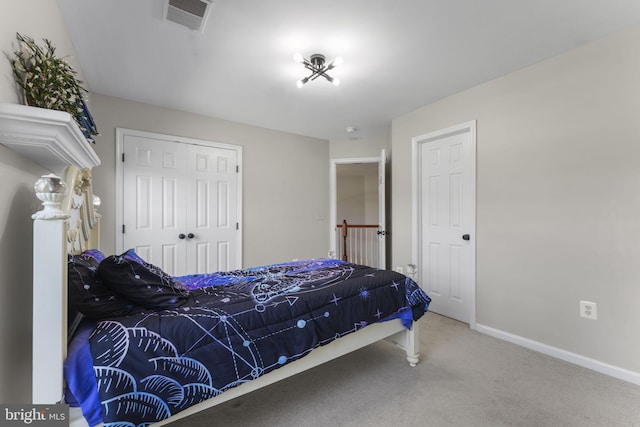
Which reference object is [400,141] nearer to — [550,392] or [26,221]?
[550,392]

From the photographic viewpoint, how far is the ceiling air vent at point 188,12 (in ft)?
5.48

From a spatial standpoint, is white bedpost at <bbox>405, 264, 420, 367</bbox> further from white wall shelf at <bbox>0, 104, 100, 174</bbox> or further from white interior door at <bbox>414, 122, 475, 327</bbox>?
white wall shelf at <bbox>0, 104, 100, 174</bbox>

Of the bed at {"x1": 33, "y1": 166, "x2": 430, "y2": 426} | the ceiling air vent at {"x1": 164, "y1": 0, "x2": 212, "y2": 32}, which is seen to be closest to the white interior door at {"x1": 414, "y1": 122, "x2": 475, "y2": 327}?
the bed at {"x1": 33, "y1": 166, "x2": 430, "y2": 426}

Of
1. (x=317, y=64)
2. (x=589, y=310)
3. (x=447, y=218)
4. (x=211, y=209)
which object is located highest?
(x=317, y=64)

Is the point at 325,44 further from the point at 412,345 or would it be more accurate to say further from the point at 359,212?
the point at 359,212

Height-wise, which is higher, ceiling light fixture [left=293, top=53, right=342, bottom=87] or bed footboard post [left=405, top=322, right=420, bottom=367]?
ceiling light fixture [left=293, top=53, right=342, bottom=87]

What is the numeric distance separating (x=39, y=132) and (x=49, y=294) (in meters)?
0.57

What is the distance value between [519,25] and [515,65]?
603 mm

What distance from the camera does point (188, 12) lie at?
1747 millimetres

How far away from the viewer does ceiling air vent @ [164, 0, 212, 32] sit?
167cm

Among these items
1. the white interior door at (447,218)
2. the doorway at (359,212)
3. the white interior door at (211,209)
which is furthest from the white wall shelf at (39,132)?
the white interior door at (447,218)

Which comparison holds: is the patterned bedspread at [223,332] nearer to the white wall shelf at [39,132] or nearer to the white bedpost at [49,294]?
the white bedpost at [49,294]

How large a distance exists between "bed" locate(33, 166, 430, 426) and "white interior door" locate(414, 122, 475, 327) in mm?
1469

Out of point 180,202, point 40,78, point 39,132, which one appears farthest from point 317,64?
point 180,202
